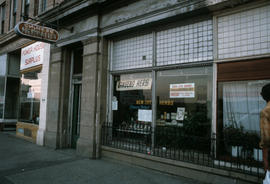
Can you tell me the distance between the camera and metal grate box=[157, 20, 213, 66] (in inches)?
216

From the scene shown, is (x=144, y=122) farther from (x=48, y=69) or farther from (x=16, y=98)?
(x=16, y=98)

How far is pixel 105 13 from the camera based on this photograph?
24.5ft

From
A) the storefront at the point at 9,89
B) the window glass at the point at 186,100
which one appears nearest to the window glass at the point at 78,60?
the window glass at the point at 186,100

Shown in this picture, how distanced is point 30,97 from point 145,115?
7.86 metres

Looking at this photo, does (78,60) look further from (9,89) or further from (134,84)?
(9,89)

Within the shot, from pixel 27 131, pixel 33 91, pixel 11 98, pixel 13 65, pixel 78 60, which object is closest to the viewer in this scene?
pixel 78 60

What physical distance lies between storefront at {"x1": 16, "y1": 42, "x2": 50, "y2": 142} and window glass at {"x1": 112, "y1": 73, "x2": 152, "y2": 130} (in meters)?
4.26

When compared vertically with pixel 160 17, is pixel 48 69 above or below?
below

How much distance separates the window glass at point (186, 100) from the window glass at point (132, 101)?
15.5 inches

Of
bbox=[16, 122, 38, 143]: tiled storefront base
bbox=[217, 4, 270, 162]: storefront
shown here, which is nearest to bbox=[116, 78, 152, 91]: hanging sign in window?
bbox=[217, 4, 270, 162]: storefront

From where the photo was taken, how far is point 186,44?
587 cm

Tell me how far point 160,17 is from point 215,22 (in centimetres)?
156

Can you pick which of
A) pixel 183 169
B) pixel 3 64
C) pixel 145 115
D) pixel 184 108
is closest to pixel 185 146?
pixel 183 169

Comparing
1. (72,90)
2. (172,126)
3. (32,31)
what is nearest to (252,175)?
(172,126)
